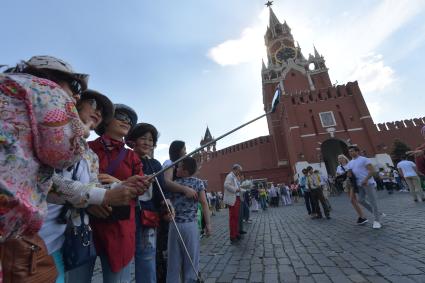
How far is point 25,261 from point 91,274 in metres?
0.79

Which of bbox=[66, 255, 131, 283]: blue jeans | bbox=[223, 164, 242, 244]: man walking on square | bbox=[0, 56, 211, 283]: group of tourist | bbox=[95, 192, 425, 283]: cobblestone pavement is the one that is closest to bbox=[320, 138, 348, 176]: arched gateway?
bbox=[95, 192, 425, 283]: cobblestone pavement

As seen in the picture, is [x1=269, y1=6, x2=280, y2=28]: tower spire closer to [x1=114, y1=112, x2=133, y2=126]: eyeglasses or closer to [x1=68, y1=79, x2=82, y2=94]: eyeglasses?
[x1=114, y1=112, x2=133, y2=126]: eyeglasses

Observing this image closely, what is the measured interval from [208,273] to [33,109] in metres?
3.20

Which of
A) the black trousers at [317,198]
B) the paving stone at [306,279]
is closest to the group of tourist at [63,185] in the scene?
the paving stone at [306,279]

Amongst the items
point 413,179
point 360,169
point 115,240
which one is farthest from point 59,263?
point 413,179

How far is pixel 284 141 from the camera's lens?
31.6 m

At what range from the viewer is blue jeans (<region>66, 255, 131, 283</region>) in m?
1.42

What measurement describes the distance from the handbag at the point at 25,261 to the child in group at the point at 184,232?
163 centimetres

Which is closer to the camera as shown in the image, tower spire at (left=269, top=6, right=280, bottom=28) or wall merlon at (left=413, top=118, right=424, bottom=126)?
wall merlon at (left=413, top=118, right=424, bottom=126)

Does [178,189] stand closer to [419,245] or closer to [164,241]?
[164,241]

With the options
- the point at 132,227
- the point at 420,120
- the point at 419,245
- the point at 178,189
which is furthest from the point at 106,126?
the point at 420,120

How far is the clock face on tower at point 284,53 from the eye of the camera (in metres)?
41.6

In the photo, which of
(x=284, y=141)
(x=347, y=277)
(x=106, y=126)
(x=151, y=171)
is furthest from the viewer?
(x=284, y=141)

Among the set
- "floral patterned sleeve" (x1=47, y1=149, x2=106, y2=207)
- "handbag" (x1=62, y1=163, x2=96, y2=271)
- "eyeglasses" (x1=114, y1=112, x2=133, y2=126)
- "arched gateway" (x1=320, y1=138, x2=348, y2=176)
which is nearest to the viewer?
"floral patterned sleeve" (x1=47, y1=149, x2=106, y2=207)
